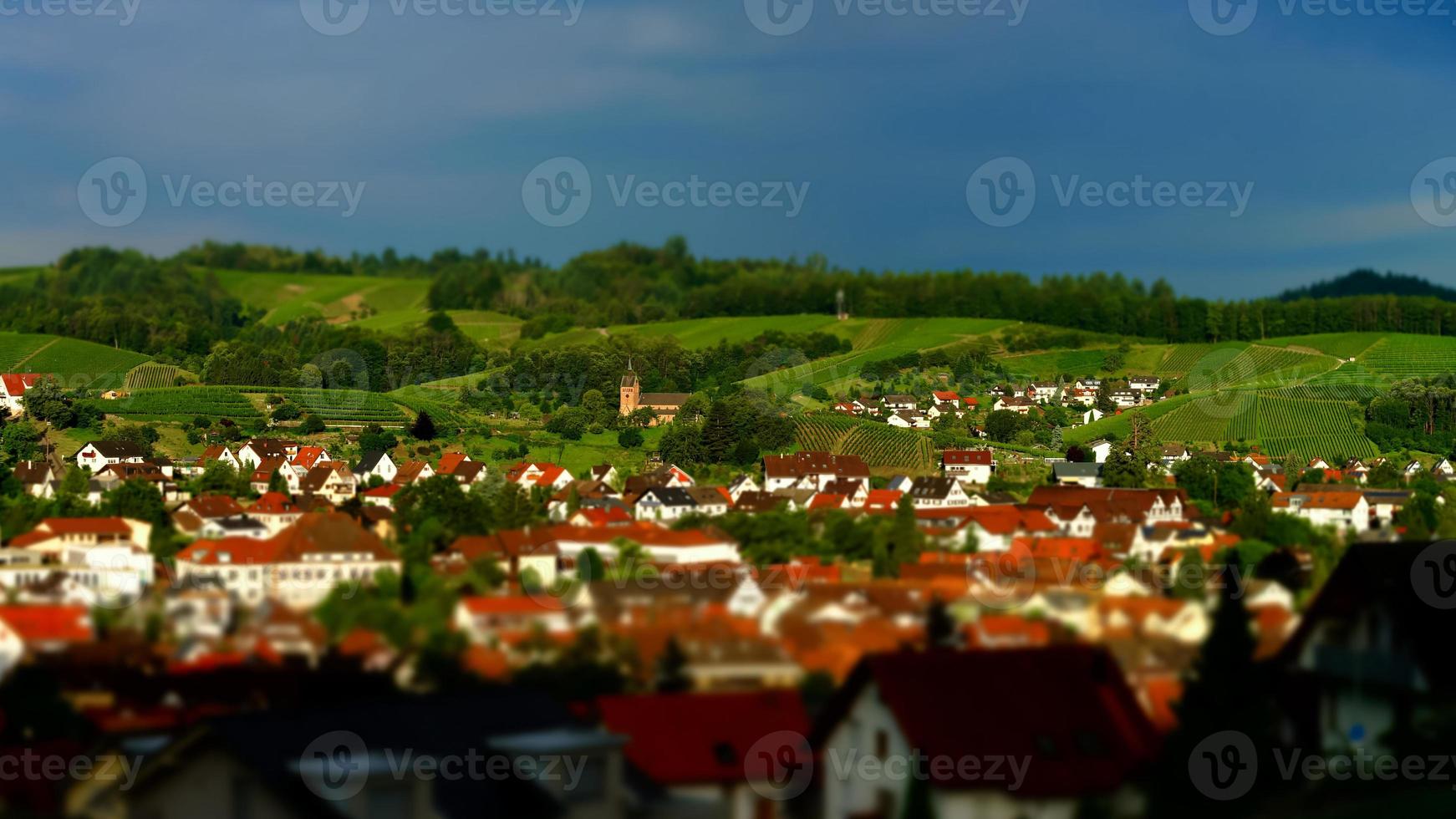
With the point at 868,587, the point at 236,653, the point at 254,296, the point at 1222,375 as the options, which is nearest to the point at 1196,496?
the point at 868,587

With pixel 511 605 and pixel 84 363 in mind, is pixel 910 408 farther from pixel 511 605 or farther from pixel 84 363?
pixel 511 605

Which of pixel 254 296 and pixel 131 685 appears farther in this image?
pixel 254 296

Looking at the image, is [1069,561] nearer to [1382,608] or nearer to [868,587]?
[868,587]

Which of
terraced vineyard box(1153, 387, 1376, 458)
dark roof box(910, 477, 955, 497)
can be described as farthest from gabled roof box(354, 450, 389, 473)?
terraced vineyard box(1153, 387, 1376, 458)

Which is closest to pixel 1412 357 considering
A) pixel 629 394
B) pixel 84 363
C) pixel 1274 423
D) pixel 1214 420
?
pixel 1274 423

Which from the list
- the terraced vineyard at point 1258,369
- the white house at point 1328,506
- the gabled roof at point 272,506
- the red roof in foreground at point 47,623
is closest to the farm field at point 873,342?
the terraced vineyard at point 1258,369

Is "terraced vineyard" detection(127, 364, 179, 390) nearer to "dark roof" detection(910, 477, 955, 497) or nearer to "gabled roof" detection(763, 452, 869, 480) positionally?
Result: "gabled roof" detection(763, 452, 869, 480)
